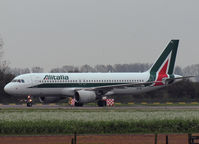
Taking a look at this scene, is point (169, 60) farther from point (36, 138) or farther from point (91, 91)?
point (36, 138)

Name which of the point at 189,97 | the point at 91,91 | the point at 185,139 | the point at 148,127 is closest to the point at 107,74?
the point at 91,91

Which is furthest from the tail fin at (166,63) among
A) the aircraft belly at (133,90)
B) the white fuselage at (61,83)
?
the white fuselage at (61,83)

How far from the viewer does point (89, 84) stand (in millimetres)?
66938

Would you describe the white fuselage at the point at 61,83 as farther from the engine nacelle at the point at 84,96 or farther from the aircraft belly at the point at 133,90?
the engine nacelle at the point at 84,96

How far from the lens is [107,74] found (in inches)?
2712

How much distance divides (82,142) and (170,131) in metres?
9.63

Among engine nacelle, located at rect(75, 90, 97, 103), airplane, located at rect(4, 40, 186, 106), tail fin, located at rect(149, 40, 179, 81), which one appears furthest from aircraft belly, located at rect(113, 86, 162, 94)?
engine nacelle, located at rect(75, 90, 97, 103)

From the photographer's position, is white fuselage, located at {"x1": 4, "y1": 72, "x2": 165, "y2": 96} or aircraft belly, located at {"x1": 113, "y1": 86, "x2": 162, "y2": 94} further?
aircraft belly, located at {"x1": 113, "y1": 86, "x2": 162, "y2": 94}

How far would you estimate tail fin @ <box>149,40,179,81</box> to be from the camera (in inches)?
2835

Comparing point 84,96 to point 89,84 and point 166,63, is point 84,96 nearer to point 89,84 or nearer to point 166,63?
point 89,84

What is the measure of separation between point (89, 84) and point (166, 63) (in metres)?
12.6

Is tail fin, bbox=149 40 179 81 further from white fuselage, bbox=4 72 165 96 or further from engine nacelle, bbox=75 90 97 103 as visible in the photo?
engine nacelle, bbox=75 90 97 103

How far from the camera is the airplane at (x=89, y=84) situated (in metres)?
64.1

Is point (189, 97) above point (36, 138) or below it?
above
